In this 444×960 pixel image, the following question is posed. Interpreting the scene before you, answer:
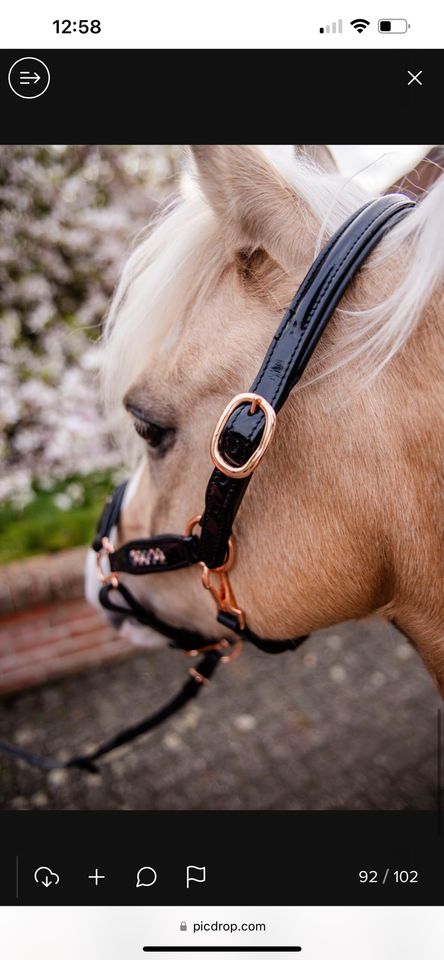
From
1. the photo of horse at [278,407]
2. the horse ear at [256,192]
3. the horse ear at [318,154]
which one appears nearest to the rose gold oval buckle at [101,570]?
the photo of horse at [278,407]

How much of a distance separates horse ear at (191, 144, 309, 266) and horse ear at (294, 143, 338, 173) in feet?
0.64

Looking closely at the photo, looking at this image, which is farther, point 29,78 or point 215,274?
point 29,78

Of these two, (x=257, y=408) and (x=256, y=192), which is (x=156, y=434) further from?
(x=256, y=192)

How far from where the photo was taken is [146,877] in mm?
1397

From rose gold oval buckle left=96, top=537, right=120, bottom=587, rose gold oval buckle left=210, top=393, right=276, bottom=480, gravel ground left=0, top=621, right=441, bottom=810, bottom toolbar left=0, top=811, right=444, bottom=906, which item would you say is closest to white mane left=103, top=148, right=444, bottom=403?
rose gold oval buckle left=210, top=393, right=276, bottom=480

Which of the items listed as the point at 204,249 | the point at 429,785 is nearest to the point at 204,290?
the point at 204,249

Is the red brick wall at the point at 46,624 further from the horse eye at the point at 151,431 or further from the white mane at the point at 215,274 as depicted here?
the horse eye at the point at 151,431

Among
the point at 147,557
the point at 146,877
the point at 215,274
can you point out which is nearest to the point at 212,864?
the point at 146,877

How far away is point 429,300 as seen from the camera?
3.01ft

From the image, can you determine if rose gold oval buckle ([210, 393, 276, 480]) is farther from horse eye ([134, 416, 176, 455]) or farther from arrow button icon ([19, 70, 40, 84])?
arrow button icon ([19, 70, 40, 84])
